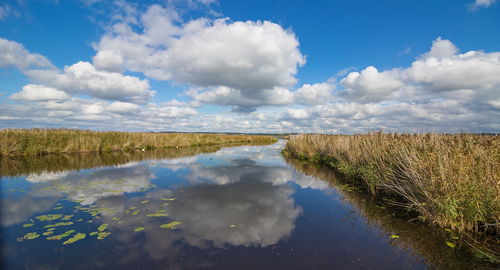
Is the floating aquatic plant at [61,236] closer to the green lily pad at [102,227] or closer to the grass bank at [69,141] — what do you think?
the green lily pad at [102,227]

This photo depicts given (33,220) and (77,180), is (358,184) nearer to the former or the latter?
(33,220)

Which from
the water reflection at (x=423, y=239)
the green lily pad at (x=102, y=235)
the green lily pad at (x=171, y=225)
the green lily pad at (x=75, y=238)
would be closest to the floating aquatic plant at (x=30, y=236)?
the green lily pad at (x=75, y=238)

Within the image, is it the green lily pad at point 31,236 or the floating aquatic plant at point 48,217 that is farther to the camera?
the floating aquatic plant at point 48,217

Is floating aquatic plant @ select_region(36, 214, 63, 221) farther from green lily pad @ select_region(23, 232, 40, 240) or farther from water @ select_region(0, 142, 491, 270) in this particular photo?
green lily pad @ select_region(23, 232, 40, 240)

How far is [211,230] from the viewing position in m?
5.94

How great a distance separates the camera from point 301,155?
22812mm

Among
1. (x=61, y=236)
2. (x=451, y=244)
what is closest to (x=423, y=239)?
(x=451, y=244)

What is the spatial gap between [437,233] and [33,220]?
10.6 meters

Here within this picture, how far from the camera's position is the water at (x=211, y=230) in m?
4.54

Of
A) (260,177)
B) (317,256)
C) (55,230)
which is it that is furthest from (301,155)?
(55,230)

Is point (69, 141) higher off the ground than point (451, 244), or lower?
higher

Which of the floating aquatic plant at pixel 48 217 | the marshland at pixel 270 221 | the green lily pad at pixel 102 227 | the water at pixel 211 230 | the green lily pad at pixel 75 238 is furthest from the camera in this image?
the floating aquatic plant at pixel 48 217

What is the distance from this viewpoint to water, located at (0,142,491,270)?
4.54 m

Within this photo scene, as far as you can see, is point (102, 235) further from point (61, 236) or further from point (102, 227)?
point (61, 236)
